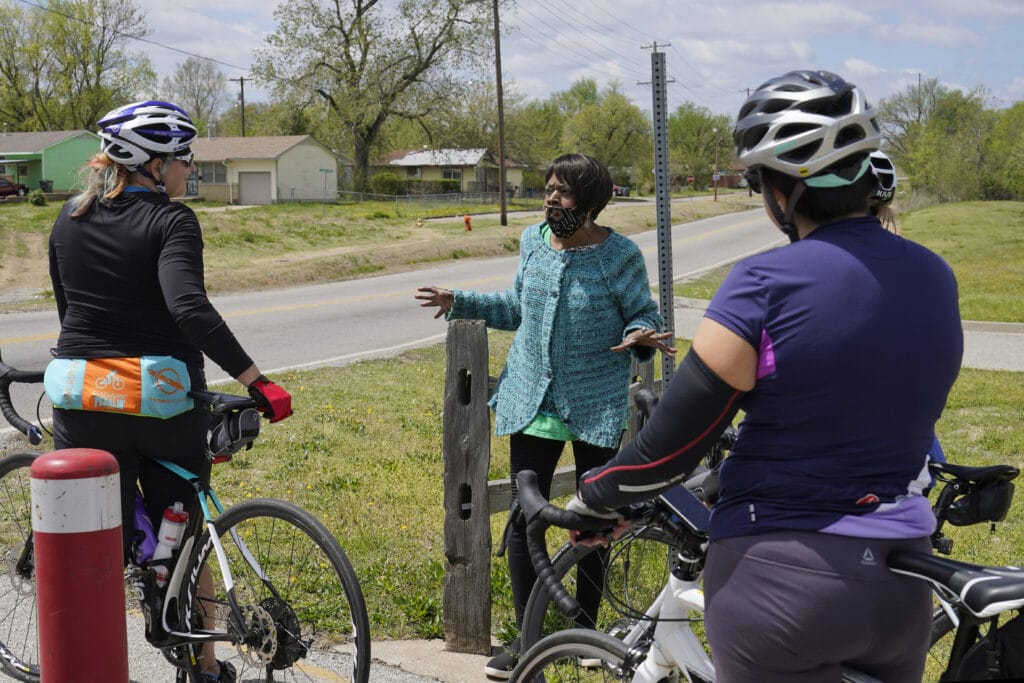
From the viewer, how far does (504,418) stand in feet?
13.8

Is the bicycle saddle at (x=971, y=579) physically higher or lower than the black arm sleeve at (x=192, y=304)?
lower

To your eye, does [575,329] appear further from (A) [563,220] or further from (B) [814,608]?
(B) [814,608]

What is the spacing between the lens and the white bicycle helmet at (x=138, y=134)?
361 centimetres

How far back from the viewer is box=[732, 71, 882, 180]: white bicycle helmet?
2.12 metres

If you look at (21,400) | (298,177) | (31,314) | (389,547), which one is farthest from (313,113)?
(389,547)

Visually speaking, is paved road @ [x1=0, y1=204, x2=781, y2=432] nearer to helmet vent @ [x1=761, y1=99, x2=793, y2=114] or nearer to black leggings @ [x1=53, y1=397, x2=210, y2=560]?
black leggings @ [x1=53, y1=397, x2=210, y2=560]

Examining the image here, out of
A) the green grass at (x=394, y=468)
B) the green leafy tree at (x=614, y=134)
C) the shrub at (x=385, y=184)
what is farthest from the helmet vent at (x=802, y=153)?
the green leafy tree at (x=614, y=134)

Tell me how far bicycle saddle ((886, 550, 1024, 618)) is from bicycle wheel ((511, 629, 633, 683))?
955 mm

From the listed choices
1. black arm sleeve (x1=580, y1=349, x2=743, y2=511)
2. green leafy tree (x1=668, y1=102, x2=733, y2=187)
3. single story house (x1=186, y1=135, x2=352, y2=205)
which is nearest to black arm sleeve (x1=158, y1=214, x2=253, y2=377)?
black arm sleeve (x1=580, y1=349, x2=743, y2=511)

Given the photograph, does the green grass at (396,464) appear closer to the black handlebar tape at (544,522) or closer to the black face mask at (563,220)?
the black face mask at (563,220)

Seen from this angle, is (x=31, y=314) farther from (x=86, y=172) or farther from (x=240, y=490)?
(x=86, y=172)

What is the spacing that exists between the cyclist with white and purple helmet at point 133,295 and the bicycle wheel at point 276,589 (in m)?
0.14

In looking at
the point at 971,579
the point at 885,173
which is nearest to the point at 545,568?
the point at 971,579

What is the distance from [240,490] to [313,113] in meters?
69.2
